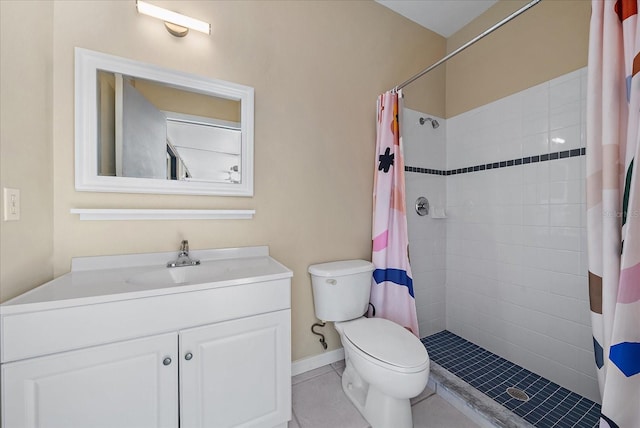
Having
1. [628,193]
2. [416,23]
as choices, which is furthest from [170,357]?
[416,23]

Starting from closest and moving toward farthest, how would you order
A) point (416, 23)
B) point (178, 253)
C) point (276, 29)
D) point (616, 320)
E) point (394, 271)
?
point (616, 320)
point (178, 253)
point (276, 29)
point (394, 271)
point (416, 23)

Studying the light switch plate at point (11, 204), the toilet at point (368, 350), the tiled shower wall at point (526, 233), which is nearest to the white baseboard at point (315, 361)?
the toilet at point (368, 350)

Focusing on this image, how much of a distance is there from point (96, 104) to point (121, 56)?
27 centimetres

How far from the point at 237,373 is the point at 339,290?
0.71 metres

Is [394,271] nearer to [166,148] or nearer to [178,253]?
[178,253]

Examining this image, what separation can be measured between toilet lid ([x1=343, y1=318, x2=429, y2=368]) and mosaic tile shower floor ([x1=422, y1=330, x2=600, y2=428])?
681 millimetres

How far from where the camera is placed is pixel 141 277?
1.13 meters

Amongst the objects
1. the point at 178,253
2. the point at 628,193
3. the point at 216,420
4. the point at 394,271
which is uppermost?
the point at 628,193

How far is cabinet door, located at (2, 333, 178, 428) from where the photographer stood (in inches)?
30.1

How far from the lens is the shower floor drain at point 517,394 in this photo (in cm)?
144

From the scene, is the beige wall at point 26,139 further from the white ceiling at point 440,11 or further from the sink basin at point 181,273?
the white ceiling at point 440,11

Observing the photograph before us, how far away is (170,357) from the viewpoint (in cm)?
94

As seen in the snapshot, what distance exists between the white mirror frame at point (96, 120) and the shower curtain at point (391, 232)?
0.92 metres

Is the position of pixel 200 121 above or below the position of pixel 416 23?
below
